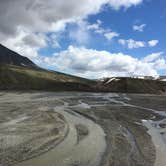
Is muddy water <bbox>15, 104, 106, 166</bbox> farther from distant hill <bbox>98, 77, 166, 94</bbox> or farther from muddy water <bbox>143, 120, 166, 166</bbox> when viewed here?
distant hill <bbox>98, 77, 166, 94</bbox>

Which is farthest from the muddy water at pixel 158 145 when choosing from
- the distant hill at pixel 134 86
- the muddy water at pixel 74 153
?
the distant hill at pixel 134 86

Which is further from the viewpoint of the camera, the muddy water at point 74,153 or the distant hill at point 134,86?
the distant hill at point 134,86

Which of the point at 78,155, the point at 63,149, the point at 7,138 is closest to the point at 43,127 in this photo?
the point at 7,138

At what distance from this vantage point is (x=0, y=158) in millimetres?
10477

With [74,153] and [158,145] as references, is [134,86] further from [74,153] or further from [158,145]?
[74,153]

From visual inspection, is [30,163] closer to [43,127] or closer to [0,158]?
[0,158]

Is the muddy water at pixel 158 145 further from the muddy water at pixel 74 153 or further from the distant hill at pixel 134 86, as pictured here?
the distant hill at pixel 134 86

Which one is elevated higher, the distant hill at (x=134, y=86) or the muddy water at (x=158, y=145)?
the distant hill at (x=134, y=86)

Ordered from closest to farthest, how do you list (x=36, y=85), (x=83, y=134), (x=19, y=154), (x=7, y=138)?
(x=19, y=154)
(x=7, y=138)
(x=83, y=134)
(x=36, y=85)

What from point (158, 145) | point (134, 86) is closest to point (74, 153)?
point (158, 145)

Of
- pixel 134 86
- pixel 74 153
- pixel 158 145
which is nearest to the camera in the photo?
pixel 74 153

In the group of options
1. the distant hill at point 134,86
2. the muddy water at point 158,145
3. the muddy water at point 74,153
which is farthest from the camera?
the distant hill at point 134,86

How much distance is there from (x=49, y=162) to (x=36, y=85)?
75378 mm

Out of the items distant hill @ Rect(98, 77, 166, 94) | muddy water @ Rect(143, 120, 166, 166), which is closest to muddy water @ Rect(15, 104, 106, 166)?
muddy water @ Rect(143, 120, 166, 166)
